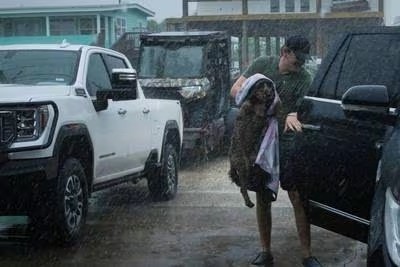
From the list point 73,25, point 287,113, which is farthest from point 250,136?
point 73,25

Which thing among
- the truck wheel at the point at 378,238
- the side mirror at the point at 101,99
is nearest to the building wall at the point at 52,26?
the side mirror at the point at 101,99

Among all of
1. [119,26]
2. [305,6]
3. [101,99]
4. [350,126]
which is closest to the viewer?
[350,126]

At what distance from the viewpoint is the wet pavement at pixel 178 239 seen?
233 inches

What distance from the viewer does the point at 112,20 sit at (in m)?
33.8

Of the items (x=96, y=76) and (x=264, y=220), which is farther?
(x=96, y=76)

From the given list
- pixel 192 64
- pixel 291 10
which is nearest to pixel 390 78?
pixel 192 64

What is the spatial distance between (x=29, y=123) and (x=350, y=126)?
2527 mm

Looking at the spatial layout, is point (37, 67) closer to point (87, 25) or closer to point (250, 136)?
point (250, 136)

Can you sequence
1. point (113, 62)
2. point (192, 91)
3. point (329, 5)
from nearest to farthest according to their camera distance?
point (113, 62) < point (192, 91) < point (329, 5)

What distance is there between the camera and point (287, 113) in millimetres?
5758

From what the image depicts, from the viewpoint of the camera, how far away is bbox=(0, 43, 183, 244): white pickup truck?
5766mm

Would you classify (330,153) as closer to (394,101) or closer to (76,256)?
(394,101)

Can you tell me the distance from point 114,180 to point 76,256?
1608 mm

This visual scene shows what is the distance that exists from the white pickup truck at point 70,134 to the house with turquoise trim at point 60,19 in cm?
2410
